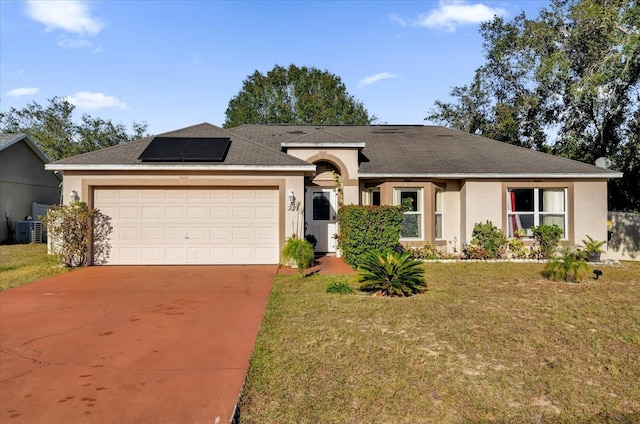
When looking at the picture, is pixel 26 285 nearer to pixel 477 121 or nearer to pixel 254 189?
pixel 254 189

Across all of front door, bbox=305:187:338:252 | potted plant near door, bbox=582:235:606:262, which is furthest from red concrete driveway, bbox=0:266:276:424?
potted plant near door, bbox=582:235:606:262

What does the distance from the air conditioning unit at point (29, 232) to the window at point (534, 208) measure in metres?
20.4

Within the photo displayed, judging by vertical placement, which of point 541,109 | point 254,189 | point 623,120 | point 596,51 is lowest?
point 254,189

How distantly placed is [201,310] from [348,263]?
5410 millimetres

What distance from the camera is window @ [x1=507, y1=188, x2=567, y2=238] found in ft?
44.4

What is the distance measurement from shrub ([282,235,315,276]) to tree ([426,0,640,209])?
11.7m

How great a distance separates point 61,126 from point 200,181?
37961mm

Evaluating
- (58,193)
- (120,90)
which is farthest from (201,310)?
(58,193)

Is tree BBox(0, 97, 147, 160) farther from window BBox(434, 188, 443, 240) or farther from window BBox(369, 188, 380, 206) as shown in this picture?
window BBox(434, 188, 443, 240)

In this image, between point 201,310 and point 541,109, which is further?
point 541,109

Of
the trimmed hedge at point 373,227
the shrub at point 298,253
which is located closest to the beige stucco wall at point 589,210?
the trimmed hedge at point 373,227

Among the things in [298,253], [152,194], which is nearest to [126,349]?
[298,253]

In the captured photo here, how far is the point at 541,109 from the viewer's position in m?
23.6

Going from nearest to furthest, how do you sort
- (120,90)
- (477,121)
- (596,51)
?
(120,90) → (596,51) → (477,121)
